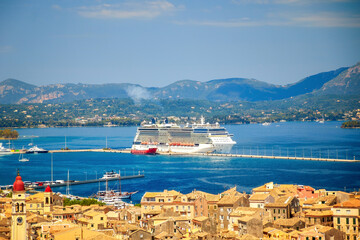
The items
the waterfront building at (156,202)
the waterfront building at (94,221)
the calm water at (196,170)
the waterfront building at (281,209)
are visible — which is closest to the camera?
the waterfront building at (94,221)

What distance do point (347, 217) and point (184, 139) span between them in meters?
68.9

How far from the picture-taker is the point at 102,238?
18031 millimetres

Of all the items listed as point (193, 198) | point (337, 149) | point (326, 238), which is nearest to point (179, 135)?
point (337, 149)

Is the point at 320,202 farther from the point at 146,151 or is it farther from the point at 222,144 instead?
the point at 222,144

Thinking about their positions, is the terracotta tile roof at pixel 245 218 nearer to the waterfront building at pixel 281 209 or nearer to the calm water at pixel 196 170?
the waterfront building at pixel 281 209

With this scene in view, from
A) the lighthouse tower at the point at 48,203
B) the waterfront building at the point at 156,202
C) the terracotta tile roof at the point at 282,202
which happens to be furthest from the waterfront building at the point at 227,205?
the lighthouse tower at the point at 48,203

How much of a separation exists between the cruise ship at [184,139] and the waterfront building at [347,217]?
61.1m

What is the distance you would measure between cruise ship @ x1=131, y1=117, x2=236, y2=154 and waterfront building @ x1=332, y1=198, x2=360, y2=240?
200 feet

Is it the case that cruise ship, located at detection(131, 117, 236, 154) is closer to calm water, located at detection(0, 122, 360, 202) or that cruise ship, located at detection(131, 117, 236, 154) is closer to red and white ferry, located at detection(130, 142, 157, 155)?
red and white ferry, located at detection(130, 142, 157, 155)

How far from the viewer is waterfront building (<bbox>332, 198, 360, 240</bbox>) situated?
66.6ft

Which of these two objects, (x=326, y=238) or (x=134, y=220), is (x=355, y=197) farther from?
(x=134, y=220)

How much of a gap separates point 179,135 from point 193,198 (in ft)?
216

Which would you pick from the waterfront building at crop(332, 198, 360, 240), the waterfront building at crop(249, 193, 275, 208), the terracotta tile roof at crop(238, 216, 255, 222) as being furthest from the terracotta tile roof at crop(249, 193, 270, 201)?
the waterfront building at crop(332, 198, 360, 240)

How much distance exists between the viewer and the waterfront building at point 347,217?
20297 millimetres
